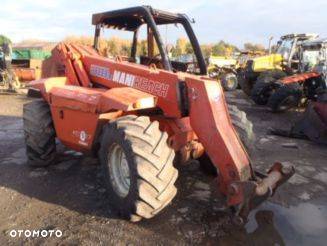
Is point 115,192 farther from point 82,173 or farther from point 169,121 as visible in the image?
point 82,173

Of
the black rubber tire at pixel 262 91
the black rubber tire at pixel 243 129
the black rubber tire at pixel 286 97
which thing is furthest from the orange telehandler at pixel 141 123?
the black rubber tire at pixel 262 91

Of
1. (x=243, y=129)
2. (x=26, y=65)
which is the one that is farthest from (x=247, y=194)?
(x=26, y=65)

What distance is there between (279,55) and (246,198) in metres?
11.7

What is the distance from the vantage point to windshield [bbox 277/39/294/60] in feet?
46.8

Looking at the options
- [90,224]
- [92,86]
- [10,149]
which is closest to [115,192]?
[90,224]

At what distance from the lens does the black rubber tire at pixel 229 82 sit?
18.5 metres

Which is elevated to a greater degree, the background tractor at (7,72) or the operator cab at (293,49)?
the operator cab at (293,49)

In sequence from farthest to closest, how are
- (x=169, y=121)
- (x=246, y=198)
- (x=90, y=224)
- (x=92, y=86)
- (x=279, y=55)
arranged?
1. (x=279, y=55)
2. (x=92, y=86)
3. (x=169, y=121)
4. (x=90, y=224)
5. (x=246, y=198)

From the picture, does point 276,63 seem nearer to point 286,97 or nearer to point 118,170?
point 286,97

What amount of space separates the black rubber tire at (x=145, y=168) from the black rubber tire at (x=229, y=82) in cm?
1481

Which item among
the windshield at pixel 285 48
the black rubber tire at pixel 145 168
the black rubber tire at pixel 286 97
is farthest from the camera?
the windshield at pixel 285 48

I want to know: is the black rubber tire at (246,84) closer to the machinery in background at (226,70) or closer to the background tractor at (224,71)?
the machinery in background at (226,70)

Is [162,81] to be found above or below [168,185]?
above

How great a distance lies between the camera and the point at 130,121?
4105 mm
